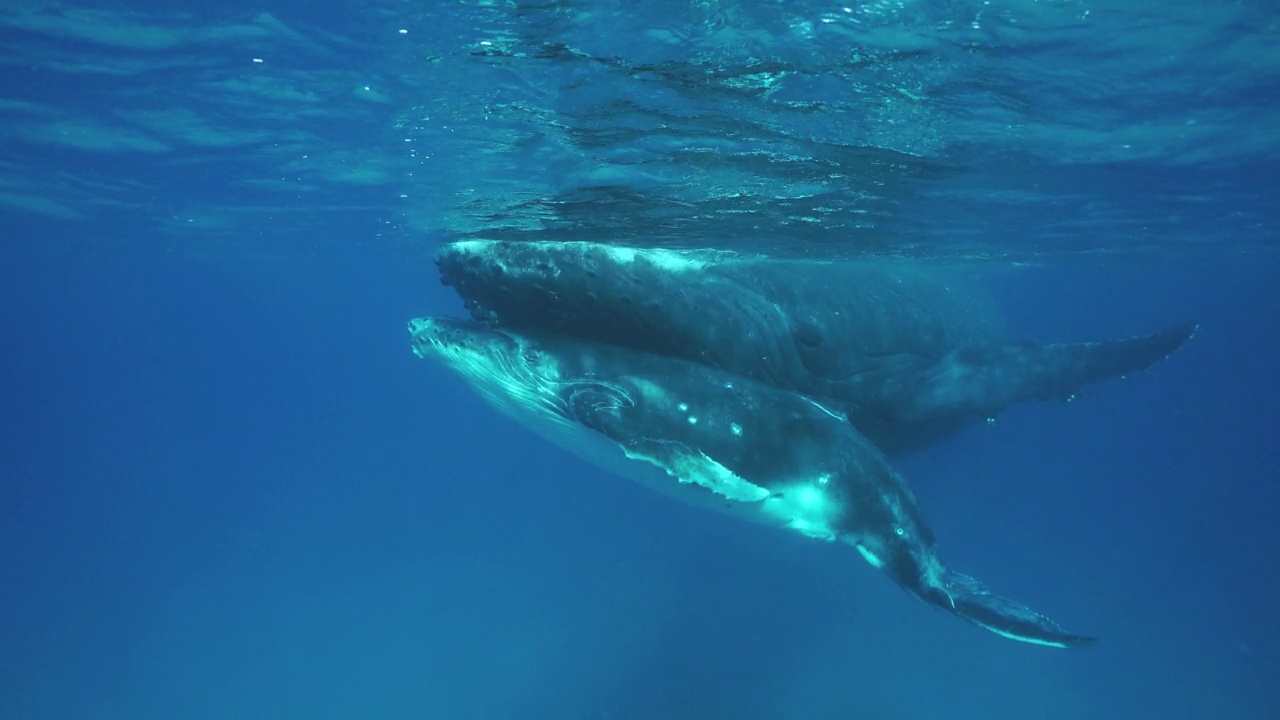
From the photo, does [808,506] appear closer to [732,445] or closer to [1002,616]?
[732,445]

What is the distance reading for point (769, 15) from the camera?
28.1ft

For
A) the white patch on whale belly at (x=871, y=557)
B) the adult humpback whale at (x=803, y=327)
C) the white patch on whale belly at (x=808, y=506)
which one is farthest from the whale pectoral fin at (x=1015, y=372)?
the white patch on whale belly at (x=808, y=506)

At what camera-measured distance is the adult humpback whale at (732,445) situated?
722 centimetres

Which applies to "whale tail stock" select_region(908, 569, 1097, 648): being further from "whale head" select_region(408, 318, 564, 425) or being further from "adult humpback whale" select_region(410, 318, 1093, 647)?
"whale head" select_region(408, 318, 564, 425)

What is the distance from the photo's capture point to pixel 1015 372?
11414 millimetres

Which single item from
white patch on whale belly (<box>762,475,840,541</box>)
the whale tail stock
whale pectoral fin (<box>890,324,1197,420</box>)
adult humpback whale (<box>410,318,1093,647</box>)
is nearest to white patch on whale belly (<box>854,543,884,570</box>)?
adult humpback whale (<box>410,318,1093,647</box>)

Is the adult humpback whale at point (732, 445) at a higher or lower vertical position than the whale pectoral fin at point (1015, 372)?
higher

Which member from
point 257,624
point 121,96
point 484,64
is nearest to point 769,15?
point 484,64

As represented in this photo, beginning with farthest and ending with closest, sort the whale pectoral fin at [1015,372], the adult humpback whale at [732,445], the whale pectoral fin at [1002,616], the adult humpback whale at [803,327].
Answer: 1. the whale pectoral fin at [1015,372]
2. the adult humpback whale at [803,327]
3. the adult humpback whale at [732,445]
4. the whale pectoral fin at [1002,616]

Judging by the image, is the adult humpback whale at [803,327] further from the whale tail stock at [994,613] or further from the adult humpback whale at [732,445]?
the whale tail stock at [994,613]

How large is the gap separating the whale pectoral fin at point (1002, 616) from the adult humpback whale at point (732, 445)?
1cm

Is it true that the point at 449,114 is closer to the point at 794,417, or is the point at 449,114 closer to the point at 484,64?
the point at 484,64

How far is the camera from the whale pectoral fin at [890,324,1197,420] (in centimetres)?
1076

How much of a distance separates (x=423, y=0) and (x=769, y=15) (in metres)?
4.12
